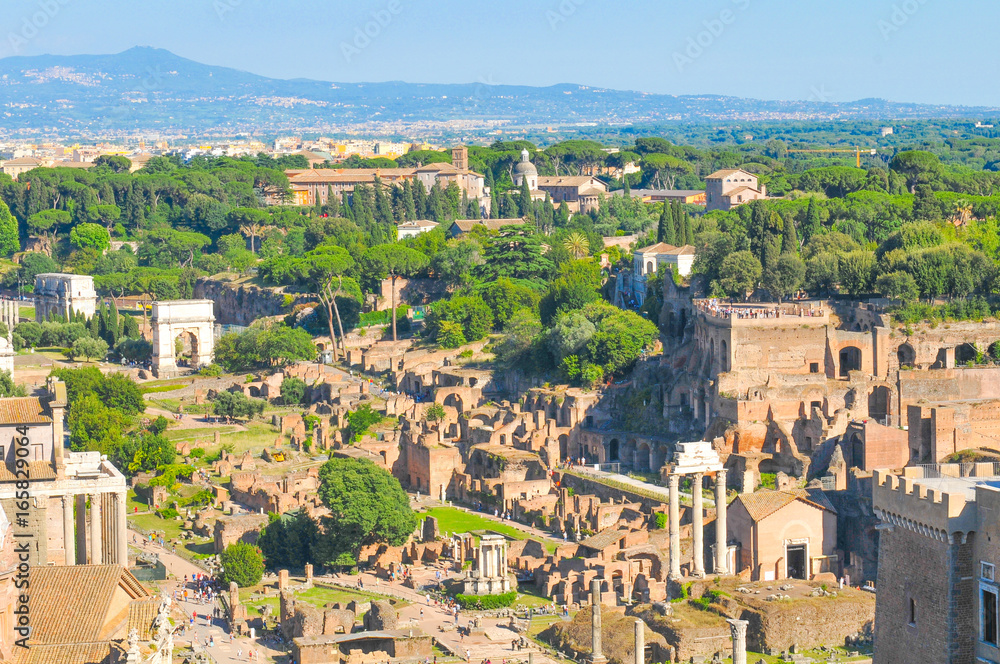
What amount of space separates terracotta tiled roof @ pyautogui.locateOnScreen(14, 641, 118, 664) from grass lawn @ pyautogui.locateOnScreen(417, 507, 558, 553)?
2232 cm

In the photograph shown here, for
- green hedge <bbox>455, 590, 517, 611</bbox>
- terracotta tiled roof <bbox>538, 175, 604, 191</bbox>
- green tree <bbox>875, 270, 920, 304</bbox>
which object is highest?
terracotta tiled roof <bbox>538, 175, 604, 191</bbox>

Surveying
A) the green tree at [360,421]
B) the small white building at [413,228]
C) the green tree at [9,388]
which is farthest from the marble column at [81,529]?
the small white building at [413,228]

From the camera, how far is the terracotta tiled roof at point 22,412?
45500 mm

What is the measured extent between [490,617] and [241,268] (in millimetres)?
65683

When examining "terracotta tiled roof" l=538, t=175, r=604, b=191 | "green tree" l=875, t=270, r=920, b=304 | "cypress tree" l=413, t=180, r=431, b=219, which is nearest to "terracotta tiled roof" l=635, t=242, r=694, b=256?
"green tree" l=875, t=270, r=920, b=304

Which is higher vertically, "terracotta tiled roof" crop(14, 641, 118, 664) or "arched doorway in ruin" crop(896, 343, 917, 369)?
"arched doorway in ruin" crop(896, 343, 917, 369)

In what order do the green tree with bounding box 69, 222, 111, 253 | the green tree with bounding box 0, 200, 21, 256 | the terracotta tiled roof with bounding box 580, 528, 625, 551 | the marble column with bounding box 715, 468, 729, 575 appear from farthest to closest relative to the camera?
1. the green tree with bounding box 0, 200, 21, 256
2. the green tree with bounding box 69, 222, 111, 253
3. the terracotta tiled roof with bounding box 580, 528, 625, 551
4. the marble column with bounding box 715, 468, 729, 575

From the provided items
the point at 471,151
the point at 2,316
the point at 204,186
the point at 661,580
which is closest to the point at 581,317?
the point at 661,580

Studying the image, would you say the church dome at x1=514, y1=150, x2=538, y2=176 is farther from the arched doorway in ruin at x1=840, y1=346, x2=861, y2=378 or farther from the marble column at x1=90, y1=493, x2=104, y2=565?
the marble column at x1=90, y1=493, x2=104, y2=565

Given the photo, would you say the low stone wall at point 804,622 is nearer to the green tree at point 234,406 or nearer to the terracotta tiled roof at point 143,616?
the terracotta tiled roof at point 143,616

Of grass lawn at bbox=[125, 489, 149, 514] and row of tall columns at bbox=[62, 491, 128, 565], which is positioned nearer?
row of tall columns at bbox=[62, 491, 128, 565]

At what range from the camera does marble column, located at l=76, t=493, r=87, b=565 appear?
44844 mm

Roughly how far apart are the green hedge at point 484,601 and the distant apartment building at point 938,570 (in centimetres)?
2076

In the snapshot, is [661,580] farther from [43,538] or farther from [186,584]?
[43,538]
